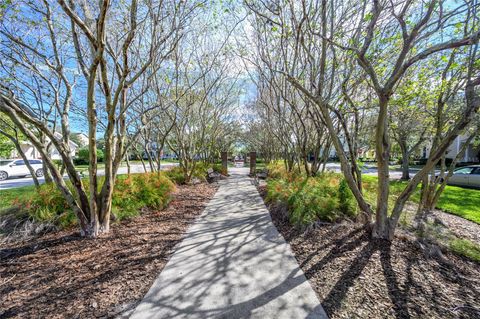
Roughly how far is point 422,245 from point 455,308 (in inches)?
54.7

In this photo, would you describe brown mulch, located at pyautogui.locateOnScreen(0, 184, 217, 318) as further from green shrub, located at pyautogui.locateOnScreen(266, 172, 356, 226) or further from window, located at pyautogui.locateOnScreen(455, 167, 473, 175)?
window, located at pyautogui.locateOnScreen(455, 167, 473, 175)

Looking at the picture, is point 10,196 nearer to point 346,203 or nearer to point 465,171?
point 346,203

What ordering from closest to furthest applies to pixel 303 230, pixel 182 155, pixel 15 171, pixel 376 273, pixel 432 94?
1. pixel 376 273
2. pixel 303 230
3. pixel 432 94
4. pixel 182 155
5. pixel 15 171

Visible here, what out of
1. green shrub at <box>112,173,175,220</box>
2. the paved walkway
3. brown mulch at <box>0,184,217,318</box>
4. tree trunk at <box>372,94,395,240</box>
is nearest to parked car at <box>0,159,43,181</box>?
green shrub at <box>112,173,175,220</box>

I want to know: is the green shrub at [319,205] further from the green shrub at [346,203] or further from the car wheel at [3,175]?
the car wheel at [3,175]

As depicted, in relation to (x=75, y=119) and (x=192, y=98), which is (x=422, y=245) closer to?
(x=192, y=98)

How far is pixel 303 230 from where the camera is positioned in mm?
3957

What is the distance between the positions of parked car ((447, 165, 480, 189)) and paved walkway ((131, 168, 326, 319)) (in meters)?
11.7

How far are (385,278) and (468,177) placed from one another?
38.8 feet

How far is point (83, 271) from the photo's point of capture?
2672 millimetres

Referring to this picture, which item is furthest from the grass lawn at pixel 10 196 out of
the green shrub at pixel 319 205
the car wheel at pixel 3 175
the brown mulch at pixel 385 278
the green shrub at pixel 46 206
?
the car wheel at pixel 3 175

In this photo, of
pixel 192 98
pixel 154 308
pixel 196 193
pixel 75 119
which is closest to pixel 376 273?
pixel 154 308

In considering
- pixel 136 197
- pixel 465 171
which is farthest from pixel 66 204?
pixel 465 171

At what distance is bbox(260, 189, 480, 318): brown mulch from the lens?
201 centimetres
